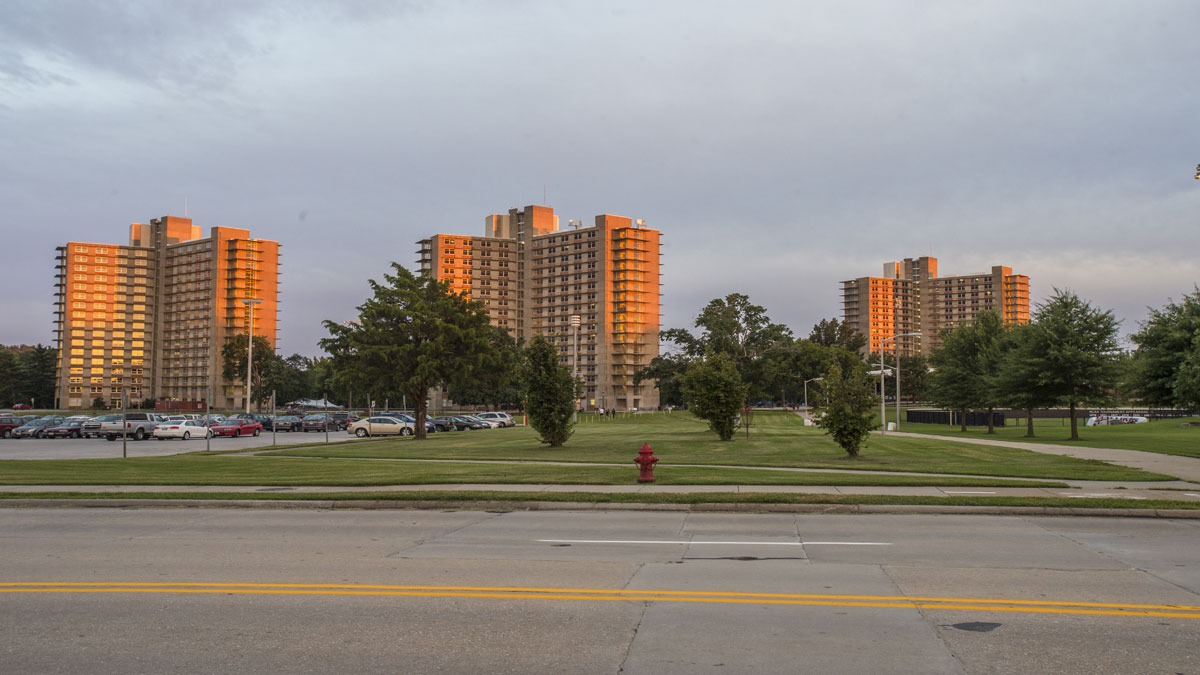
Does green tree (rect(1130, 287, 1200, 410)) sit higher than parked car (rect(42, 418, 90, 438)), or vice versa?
green tree (rect(1130, 287, 1200, 410))

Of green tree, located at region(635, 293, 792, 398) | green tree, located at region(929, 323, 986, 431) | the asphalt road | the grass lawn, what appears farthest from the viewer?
green tree, located at region(635, 293, 792, 398)

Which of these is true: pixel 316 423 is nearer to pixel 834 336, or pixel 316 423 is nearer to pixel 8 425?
pixel 8 425

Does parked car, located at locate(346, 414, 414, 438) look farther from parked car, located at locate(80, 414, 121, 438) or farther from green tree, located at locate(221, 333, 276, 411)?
green tree, located at locate(221, 333, 276, 411)

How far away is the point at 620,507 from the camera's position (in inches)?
610

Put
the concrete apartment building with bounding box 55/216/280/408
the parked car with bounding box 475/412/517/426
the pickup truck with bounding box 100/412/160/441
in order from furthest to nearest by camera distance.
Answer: the concrete apartment building with bounding box 55/216/280/408 < the parked car with bounding box 475/412/517/426 < the pickup truck with bounding box 100/412/160/441

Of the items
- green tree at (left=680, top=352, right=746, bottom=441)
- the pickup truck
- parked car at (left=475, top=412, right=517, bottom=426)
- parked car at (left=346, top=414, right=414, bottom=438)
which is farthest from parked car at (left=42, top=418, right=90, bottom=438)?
green tree at (left=680, top=352, right=746, bottom=441)

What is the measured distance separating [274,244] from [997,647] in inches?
7127

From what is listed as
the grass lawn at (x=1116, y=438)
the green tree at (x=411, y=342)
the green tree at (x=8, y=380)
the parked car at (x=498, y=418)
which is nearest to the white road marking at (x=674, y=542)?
the grass lawn at (x=1116, y=438)

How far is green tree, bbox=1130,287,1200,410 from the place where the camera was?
27656 mm

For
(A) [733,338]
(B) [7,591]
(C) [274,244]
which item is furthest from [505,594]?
(C) [274,244]

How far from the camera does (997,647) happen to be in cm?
646

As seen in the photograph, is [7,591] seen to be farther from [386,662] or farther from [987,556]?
Answer: [987,556]

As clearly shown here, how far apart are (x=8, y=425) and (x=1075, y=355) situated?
224 feet

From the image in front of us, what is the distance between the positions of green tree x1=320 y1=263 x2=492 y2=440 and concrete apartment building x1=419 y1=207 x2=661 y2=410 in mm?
111848
